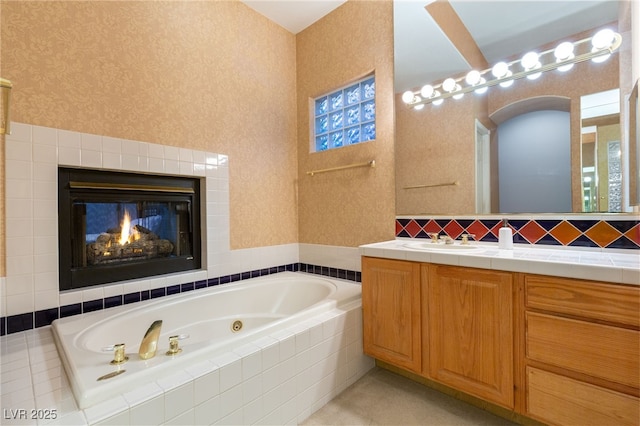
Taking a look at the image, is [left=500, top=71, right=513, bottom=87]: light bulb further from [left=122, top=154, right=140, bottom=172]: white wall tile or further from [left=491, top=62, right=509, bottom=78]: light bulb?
[left=122, top=154, right=140, bottom=172]: white wall tile

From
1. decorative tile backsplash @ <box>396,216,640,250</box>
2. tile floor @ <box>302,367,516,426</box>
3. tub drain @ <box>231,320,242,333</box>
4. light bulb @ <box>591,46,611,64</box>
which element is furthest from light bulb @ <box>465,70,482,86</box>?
tub drain @ <box>231,320,242,333</box>

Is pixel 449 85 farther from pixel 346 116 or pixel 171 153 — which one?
pixel 171 153

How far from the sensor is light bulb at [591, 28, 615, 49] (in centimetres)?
135

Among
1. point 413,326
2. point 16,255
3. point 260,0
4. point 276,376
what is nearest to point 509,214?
point 413,326

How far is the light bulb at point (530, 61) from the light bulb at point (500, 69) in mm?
87

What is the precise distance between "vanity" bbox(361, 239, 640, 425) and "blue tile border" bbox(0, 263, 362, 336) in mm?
812

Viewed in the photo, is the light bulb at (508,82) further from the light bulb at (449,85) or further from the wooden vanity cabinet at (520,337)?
the wooden vanity cabinet at (520,337)

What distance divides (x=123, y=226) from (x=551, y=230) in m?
2.56

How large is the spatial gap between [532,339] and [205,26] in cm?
276

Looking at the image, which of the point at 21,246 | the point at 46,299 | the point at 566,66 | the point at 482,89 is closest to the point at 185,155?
the point at 21,246

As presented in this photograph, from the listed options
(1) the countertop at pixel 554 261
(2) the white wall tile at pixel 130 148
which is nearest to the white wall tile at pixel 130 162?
(2) the white wall tile at pixel 130 148

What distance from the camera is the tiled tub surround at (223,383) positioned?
88 cm

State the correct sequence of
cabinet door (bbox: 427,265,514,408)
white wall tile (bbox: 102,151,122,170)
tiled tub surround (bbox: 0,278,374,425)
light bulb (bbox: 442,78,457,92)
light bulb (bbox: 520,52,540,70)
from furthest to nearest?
light bulb (bbox: 442,78,457,92) < white wall tile (bbox: 102,151,122,170) < light bulb (bbox: 520,52,540,70) < cabinet door (bbox: 427,265,514,408) < tiled tub surround (bbox: 0,278,374,425)

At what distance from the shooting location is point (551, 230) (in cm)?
153
